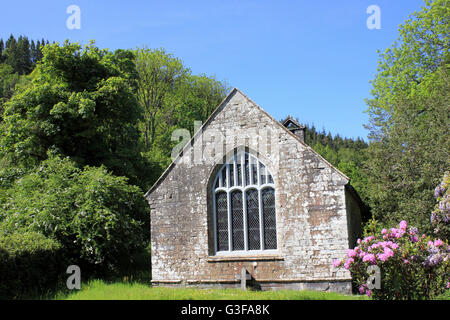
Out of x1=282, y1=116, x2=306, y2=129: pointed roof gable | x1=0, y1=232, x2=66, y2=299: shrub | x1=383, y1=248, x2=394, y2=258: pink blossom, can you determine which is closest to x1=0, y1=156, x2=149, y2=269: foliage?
x1=0, y1=232, x2=66, y2=299: shrub

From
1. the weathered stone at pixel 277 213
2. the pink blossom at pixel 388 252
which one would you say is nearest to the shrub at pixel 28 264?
the weathered stone at pixel 277 213

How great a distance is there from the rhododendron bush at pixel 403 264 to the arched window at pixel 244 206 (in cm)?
365

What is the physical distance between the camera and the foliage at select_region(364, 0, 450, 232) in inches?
747

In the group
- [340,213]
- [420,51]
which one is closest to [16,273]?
[340,213]

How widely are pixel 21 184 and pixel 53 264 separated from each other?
230 inches

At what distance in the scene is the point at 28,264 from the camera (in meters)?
12.6

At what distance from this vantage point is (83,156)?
22.0 metres

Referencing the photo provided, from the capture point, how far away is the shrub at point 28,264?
11.7 m

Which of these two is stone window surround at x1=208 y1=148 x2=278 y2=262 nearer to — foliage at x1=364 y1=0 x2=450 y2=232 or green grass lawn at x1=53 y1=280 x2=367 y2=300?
green grass lawn at x1=53 y1=280 x2=367 y2=300

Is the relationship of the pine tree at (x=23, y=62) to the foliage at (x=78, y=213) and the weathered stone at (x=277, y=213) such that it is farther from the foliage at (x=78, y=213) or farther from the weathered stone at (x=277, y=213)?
the weathered stone at (x=277, y=213)
